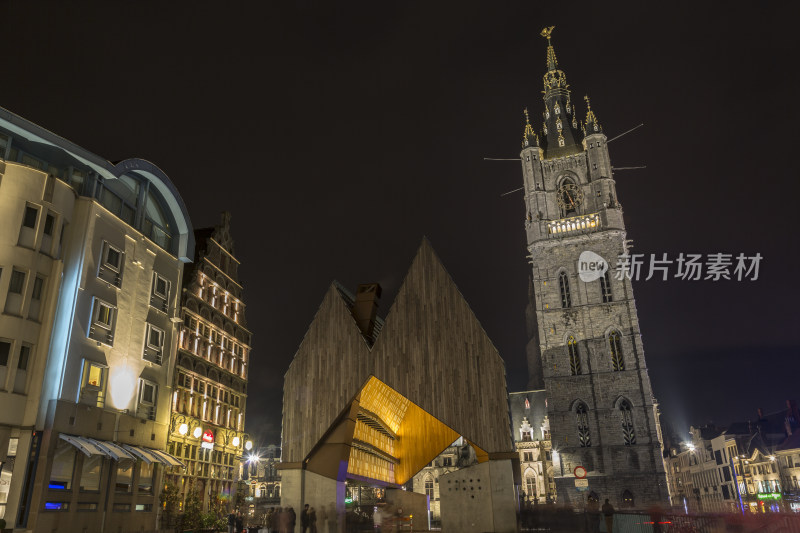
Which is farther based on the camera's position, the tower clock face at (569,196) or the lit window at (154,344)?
the tower clock face at (569,196)

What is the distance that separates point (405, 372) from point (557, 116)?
234 ft

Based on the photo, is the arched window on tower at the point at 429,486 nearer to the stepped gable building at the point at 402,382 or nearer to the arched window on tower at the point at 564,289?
the arched window on tower at the point at 564,289

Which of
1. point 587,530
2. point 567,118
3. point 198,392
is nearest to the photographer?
point 587,530

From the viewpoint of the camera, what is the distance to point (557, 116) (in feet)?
284

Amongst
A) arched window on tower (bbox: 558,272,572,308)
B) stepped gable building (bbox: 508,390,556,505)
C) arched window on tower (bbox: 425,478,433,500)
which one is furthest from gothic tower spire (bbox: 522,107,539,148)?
arched window on tower (bbox: 425,478,433,500)

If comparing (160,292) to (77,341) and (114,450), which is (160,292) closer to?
(77,341)

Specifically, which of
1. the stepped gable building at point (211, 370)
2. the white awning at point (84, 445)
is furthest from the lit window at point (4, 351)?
the stepped gable building at point (211, 370)

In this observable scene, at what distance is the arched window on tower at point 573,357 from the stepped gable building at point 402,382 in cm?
4568

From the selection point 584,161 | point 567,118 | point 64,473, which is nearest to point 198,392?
point 64,473

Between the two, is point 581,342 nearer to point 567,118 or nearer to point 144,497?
point 567,118

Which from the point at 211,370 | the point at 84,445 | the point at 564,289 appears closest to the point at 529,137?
the point at 564,289

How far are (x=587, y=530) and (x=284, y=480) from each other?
1175cm

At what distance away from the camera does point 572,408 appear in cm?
6594

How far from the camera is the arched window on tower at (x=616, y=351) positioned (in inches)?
2621
